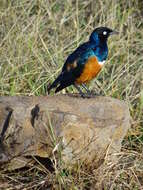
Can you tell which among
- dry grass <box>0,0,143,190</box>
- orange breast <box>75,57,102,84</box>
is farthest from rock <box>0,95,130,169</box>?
orange breast <box>75,57,102,84</box>

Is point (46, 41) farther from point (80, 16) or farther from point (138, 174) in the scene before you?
point (138, 174)

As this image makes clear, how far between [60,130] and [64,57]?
2.49 m

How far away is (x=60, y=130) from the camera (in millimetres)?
4887

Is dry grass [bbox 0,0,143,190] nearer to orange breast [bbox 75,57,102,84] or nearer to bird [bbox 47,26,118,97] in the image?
bird [bbox 47,26,118,97]

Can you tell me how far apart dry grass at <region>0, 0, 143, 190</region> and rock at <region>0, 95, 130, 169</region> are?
0.16 meters

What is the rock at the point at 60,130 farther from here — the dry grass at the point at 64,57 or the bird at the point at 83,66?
the bird at the point at 83,66

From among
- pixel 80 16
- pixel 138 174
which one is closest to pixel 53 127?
pixel 138 174

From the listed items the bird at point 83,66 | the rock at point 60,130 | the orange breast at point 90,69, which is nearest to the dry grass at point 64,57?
the rock at point 60,130

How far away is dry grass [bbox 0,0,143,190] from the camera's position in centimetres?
510

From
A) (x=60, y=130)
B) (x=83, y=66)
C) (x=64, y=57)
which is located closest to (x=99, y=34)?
(x=83, y=66)

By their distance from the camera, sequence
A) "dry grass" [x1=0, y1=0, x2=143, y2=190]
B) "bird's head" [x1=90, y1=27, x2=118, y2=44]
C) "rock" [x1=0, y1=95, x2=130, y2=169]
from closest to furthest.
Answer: "rock" [x1=0, y1=95, x2=130, y2=169], "dry grass" [x1=0, y1=0, x2=143, y2=190], "bird's head" [x1=90, y1=27, x2=118, y2=44]

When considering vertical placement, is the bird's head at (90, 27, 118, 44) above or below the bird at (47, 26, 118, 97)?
above

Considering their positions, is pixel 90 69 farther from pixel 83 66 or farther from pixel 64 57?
pixel 64 57

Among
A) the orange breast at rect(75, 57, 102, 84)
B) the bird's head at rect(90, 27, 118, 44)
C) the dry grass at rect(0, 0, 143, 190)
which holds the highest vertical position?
the bird's head at rect(90, 27, 118, 44)
